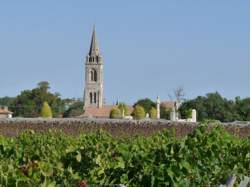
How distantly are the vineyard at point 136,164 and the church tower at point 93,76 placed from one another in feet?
495

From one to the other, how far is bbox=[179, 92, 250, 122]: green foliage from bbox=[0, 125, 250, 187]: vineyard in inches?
3636

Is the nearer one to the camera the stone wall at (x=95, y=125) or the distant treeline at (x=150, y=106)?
the stone wall at (x=95, y=125)

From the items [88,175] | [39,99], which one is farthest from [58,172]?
[39,99]

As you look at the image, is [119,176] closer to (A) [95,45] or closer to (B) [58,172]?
(B) [58,172]

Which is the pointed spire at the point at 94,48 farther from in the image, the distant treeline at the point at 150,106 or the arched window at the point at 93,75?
the distant treeline at the point at 150,106

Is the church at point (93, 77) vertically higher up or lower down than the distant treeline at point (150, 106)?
higher up

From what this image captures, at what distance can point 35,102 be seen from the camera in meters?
132

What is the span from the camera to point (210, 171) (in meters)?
14.5

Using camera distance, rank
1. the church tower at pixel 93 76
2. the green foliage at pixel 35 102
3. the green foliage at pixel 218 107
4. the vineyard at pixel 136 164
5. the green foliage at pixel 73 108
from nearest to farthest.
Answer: the vineyard at pixel 136 164 < the green foliage at pixel 218 107 < the green foliage at pixel 35 102 < the green foliage at pixel 73 108 < the church tower at pixel 93 76

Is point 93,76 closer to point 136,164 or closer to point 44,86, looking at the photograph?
point 44,86

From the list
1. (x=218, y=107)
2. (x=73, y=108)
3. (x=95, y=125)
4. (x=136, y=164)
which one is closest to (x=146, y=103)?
(x=218, y=107)

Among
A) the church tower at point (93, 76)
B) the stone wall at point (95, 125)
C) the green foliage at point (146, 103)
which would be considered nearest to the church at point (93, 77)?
the church tower at point (93, 76)

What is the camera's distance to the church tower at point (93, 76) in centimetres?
16962

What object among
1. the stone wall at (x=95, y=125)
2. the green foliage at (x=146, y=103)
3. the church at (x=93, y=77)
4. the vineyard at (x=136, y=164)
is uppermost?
the church at (x=93, y=77)
